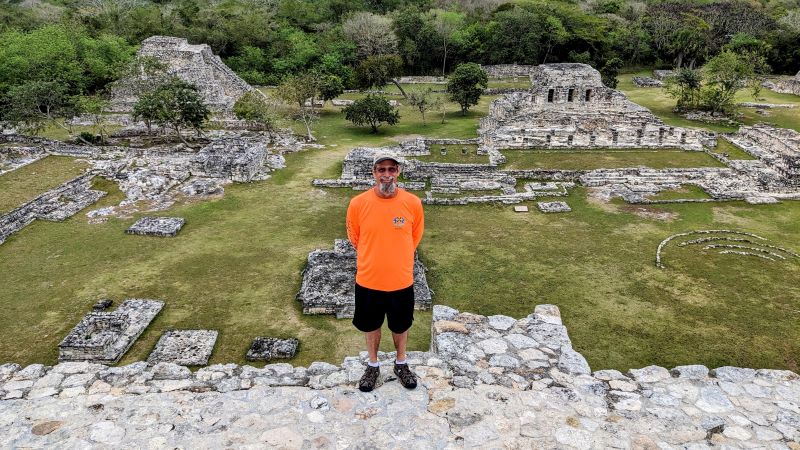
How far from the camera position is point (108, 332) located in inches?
416

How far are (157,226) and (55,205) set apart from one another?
15.9 ft

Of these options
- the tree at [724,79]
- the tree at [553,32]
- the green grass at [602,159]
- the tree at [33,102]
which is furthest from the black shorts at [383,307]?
the tree at [553,32]

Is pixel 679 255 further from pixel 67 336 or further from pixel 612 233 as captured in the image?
pixel 67 336

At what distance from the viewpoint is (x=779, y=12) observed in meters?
51.9

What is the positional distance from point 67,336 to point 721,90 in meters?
36.0

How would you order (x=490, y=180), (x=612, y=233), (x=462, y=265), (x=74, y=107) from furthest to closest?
(x=74, y=107) < (x=490, y=180) < (x=612, y=233) < (x=462, y=265)

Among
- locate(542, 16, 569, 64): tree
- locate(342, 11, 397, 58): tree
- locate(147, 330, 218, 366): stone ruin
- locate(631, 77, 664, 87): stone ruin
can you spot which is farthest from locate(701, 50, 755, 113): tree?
locate(147, 330, 218, 366): stone ruin

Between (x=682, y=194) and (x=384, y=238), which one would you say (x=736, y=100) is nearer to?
(x=682, y=194)

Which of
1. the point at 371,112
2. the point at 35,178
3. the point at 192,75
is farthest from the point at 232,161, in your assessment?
the point at 192,75

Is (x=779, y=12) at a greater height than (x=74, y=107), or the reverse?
(x=779, y=12)

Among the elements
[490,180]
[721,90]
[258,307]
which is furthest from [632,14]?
[258,307]

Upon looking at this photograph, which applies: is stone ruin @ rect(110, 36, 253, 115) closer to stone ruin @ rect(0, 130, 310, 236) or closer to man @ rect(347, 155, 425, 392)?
stone ruin @ rect(0, 130, 310, 236)

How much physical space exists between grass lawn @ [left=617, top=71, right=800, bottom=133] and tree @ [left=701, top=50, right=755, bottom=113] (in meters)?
1.62

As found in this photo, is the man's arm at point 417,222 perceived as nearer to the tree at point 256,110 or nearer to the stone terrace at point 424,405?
the stone terrace at point 424,405
